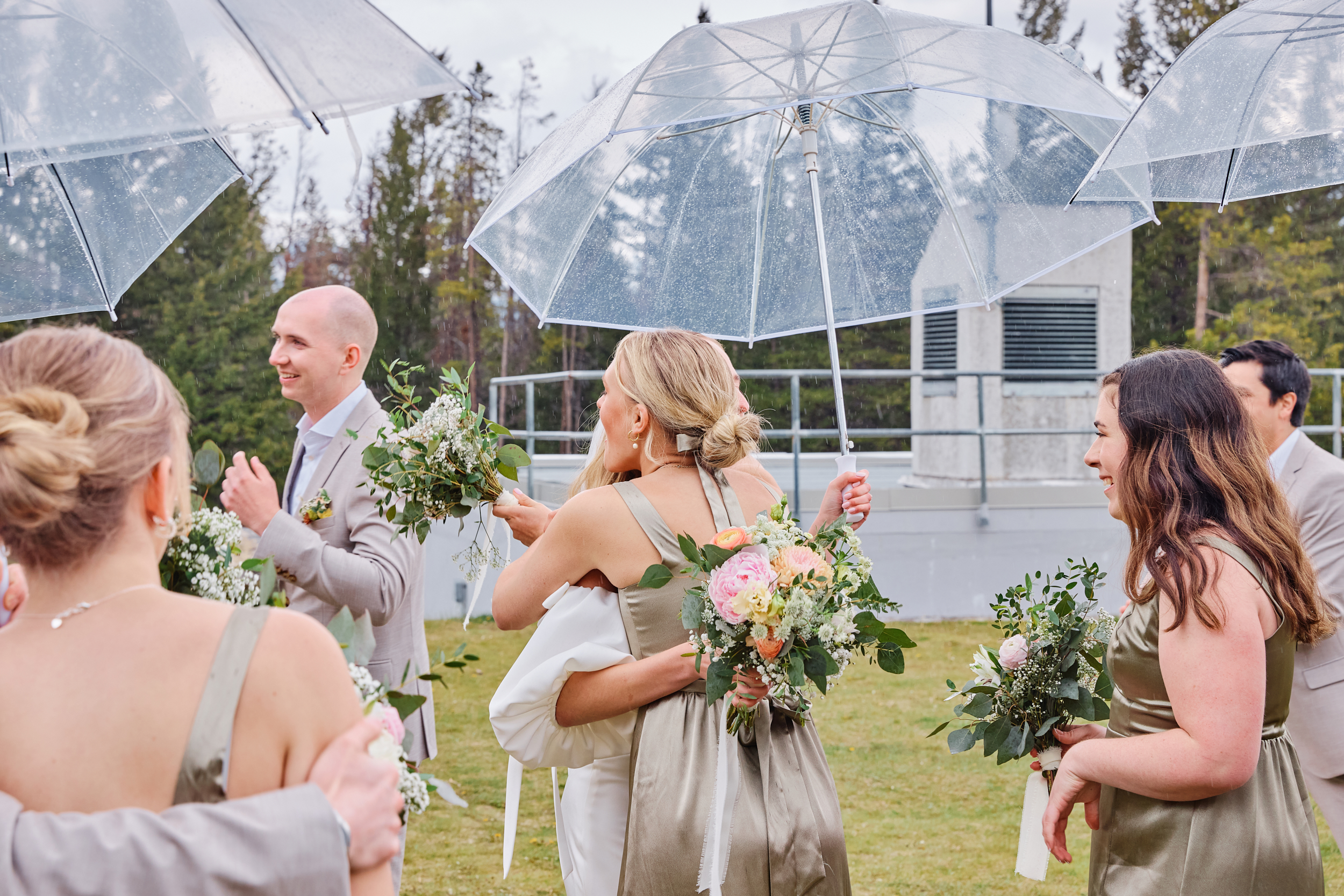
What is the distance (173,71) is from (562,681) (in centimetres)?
177

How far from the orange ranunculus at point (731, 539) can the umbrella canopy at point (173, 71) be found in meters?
1.26

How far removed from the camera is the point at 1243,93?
148 inches

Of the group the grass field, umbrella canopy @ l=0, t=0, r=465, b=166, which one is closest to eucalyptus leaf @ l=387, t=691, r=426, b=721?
umbrella canopy @ l=0, t=0, r=465, b=166

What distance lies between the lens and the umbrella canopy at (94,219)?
3482mm

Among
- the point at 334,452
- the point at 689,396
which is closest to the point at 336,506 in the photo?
the point at 334,452

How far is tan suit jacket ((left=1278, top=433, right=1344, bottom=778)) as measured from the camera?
3555 millimetres

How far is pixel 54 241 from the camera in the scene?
3.55m

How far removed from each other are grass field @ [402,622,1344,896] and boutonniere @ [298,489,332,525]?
2.37 m

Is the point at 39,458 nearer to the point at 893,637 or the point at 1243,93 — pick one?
the point at 893,637

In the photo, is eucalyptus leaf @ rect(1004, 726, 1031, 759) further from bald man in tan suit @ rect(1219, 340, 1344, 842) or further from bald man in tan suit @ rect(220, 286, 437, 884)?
bald man in tan suit @ rect(220, 286, 437, 884)

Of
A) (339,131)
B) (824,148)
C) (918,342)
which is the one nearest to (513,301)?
(339,131)

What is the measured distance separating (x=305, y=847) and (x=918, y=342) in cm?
1445

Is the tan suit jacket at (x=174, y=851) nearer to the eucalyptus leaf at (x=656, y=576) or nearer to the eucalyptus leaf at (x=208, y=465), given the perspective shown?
the eucalyptus leaf at (x=208, y=465)

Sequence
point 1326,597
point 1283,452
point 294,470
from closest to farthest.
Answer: point 1326,597
point 294,470
point 1283,452
